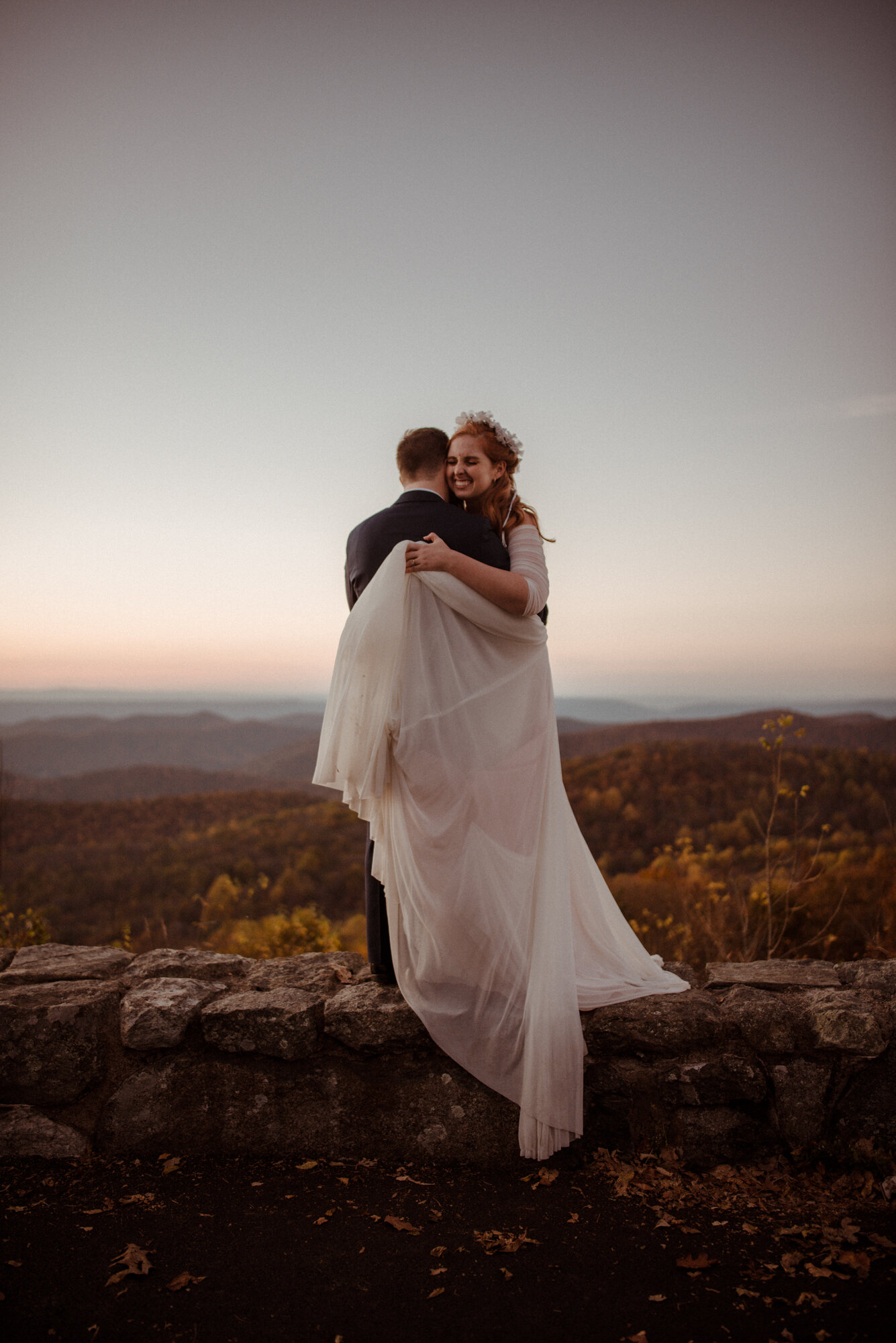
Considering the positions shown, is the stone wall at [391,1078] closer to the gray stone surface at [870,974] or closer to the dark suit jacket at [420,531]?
the gray stone surface at [870,974]

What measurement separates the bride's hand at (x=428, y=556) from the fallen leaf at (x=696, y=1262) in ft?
7.55

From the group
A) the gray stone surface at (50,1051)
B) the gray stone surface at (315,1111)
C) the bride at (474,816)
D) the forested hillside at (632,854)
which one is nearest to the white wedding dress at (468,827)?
the bride at (474,816)

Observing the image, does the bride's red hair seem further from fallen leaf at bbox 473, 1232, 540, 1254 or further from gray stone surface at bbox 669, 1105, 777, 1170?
fallen leaf at bbox 473, 1232, 540, 1254

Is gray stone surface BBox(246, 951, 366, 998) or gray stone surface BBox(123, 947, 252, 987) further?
gray stone surface BBox(123, 947, 252, 987)

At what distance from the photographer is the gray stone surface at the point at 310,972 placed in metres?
3.24

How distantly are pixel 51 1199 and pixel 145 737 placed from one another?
27.2 meters

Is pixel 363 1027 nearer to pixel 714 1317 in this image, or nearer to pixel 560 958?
pixel 560 958

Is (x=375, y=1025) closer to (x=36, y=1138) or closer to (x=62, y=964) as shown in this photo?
(x=36, y=1138)

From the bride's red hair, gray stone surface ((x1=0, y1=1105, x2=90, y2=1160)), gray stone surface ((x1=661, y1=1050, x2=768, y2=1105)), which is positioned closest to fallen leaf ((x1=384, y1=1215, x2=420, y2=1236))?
gray stone surface ((x1=661, y1=1050, x2=768, y2=1105))

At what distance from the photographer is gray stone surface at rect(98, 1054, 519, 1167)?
281cm

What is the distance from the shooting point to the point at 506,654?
318 centimetres

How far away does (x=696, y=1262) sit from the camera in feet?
7.14

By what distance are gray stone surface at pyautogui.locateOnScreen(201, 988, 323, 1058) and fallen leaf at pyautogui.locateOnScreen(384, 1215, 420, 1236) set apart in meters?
0.64

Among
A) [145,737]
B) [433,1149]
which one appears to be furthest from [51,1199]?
[145,737]
